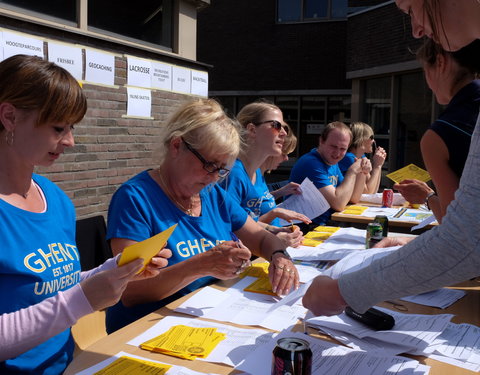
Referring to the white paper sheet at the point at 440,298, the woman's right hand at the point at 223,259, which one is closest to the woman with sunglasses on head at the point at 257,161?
the white paper sheet at the point at 440,298

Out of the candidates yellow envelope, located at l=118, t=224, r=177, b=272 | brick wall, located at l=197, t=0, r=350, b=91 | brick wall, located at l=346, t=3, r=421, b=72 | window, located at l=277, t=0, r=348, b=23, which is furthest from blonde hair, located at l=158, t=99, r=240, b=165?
window, located at l=277, t=0, r=348, b=23

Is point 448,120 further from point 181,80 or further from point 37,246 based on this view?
point 181,80

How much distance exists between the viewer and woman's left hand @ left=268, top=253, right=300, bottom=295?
1896 millimetres

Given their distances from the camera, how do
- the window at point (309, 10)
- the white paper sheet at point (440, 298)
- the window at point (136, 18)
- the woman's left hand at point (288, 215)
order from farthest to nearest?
the window at point (309, 10) → the window at point (136, 18) → the woman's left hand at point (288, 215) → the white paper sheet at point (440, 298)

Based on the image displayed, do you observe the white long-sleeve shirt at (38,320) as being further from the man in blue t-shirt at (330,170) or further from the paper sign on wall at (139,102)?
the paper sign on wall at (139,102)

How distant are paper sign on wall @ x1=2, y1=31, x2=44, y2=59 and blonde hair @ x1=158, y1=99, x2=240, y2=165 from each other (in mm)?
2200

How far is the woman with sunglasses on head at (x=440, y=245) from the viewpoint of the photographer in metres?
1.05

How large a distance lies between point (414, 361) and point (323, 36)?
13.9 meters

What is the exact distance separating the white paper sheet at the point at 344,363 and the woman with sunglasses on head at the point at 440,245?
Answer: 165mm

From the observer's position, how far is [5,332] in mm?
1339

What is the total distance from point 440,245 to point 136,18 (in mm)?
5418

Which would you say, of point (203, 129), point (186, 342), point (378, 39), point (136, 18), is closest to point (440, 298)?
point (186, 342)

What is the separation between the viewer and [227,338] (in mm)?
1469

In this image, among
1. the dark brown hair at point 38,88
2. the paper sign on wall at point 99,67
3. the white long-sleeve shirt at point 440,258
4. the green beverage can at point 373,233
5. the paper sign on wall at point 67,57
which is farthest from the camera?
the paper sign on wall at point 99,67
